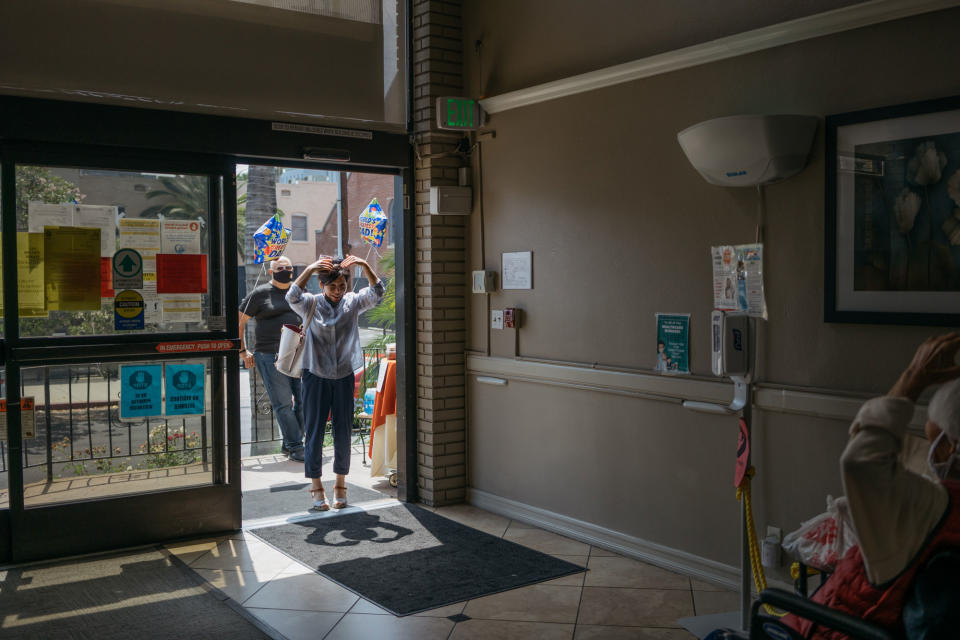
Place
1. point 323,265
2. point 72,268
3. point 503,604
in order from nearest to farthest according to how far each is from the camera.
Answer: point 503,604 → point 72,268 → point 323,265

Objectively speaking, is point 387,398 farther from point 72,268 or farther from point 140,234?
point 72,268

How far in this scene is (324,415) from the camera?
17.8 feet

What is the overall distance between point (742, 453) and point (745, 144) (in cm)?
133

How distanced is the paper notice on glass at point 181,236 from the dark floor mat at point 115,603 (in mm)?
1769

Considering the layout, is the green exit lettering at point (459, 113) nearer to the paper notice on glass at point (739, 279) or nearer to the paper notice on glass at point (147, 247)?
the paper notice on glass at point (147, 247)

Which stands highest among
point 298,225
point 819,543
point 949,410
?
point 298,225

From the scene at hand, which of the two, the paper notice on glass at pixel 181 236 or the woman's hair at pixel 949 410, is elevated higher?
the paper notice on glass at pixel 181 236

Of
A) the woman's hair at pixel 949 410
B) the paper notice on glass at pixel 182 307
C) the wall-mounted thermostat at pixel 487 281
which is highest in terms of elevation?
the wall-mounted thermostat at pixel 487 281

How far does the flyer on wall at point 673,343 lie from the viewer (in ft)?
13.5

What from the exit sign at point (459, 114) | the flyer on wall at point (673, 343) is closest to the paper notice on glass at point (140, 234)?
the exit sign at point (459, 114)

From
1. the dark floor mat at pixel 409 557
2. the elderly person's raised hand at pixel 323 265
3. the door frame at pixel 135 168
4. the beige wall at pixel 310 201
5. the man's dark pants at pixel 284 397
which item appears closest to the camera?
the dark floor mat at pixel 409 557

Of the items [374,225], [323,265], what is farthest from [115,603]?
[374,225]

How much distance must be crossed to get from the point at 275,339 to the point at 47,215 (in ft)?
8.38

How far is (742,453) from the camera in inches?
138
